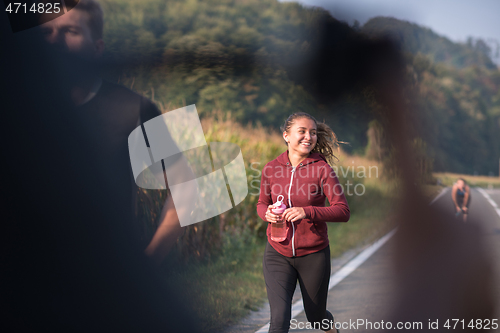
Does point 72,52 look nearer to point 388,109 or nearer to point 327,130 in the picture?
point 327,130

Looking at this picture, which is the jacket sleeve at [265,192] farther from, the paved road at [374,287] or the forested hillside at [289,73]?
the paved road at [374,287]

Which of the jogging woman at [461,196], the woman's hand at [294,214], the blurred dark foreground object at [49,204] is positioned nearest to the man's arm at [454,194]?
the jogging woman at [461,196]

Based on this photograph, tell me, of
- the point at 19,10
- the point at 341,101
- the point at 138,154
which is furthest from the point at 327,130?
the point at 341,101

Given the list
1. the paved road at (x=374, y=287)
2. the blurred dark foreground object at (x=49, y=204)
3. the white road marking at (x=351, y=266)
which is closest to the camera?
the blurred dark foreground object at (x=49, y=204)

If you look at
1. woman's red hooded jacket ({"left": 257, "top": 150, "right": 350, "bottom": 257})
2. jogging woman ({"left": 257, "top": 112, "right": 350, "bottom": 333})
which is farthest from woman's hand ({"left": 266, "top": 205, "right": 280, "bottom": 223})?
woman's red hooded jacket ({"left": 257, "top": 150, "right": 350, "bottom": 257})

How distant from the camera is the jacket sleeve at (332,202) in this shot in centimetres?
241

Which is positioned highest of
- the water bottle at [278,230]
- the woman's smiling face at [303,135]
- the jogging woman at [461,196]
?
the woman's smiling face at [303,135]

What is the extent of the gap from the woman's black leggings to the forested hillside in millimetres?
1743

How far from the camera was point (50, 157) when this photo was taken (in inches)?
76.0

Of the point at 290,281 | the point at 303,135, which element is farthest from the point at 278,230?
the point at 303,135

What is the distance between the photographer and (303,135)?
8.28 ft

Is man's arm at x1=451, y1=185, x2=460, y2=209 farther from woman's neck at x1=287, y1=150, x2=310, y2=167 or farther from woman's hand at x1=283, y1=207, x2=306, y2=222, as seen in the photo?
woman's hand at x1=283, y1=207, x2=306, y2=222

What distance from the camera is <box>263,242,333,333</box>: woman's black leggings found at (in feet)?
8.40

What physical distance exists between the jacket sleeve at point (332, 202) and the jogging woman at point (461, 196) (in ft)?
10.1
